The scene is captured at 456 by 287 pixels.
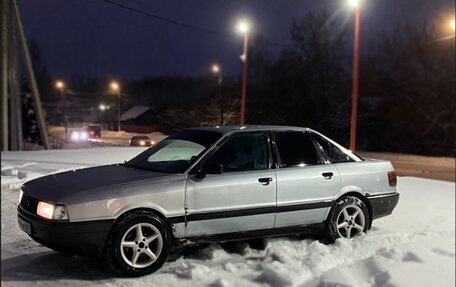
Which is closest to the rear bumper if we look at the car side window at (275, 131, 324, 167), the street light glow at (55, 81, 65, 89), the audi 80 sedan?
the audi 80 sedan

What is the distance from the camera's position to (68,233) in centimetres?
280

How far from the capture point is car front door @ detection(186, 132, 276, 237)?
10.6 ft

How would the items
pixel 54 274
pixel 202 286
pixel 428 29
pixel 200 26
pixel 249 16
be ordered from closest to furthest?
1. pixel 200 26
2. pixel 249 16
3. pixel 202 286
4. pixel 54 274
5. pixel 428 29

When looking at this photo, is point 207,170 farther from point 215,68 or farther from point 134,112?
point 215,68

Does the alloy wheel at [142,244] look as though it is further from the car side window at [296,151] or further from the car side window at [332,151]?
the car side window at [332,151]

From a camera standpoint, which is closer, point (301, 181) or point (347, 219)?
point (301, 181)

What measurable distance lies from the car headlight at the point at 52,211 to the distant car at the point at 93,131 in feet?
1.72

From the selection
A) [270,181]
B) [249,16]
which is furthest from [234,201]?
[249,16]

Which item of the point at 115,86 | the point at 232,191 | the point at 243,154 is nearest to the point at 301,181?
the point at 243,154

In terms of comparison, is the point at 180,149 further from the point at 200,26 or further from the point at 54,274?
the point at 200,26

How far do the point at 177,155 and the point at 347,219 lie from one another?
1.55 metres

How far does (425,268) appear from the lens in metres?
2.69

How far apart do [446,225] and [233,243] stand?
1.56 m

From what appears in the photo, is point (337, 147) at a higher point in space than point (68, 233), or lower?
higher
